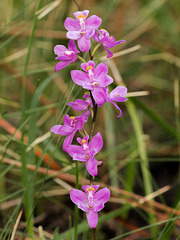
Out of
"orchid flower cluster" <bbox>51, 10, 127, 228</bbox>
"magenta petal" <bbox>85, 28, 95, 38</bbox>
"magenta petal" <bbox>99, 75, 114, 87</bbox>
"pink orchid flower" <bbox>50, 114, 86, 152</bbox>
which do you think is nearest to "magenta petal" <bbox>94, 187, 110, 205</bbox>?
"orchid flower cluster" <bbox>51, 10, 127, 228</bbox>

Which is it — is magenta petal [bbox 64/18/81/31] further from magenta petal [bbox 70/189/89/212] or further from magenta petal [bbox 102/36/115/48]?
magenta petal [bbox 70/189/89/212]

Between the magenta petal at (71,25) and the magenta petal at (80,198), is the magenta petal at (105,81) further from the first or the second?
the magenta petal at (80,198)

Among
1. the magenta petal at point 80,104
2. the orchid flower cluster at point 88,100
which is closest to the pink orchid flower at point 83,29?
the orchid flower cluster at point 88,100

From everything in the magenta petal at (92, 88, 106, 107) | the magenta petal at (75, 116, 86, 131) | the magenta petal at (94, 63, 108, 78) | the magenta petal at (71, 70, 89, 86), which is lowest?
the magenta petal at (75, 116, 86, 131)

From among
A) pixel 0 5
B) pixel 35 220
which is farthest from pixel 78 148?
pixel 0 5

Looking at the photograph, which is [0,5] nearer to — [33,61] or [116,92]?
[33,61]

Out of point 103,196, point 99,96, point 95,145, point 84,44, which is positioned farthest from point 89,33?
point 103,196
